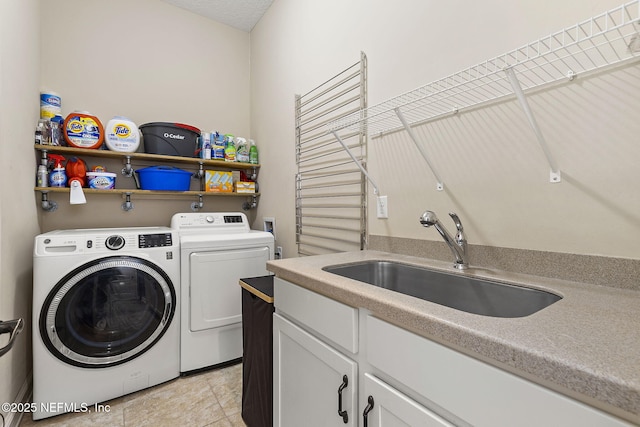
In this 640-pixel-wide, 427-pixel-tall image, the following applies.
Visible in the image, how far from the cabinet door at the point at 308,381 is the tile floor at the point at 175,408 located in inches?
24.3

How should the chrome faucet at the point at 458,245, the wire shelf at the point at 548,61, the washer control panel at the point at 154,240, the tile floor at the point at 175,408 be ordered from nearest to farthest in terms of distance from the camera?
the wire shelf at the point at 548,61 < the chrome faucet at the point at 458,245 < the tile floor at the point at 175,408 < the washer control panel at the point at 154,240

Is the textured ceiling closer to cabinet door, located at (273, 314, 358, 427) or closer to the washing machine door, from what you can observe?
the washing machine door

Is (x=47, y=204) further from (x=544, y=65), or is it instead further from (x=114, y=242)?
(x=544, y=65)

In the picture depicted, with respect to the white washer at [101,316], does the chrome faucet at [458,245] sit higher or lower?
higher

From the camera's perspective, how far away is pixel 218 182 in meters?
2.66

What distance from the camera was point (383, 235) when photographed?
158 cm

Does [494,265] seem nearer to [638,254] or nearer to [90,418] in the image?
[638,254]

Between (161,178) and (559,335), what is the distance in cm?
257

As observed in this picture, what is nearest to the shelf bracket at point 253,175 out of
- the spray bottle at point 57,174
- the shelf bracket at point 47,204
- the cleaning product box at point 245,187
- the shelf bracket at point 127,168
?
the cleaning product box at point 245,187

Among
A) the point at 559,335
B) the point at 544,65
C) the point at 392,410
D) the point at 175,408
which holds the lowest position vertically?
the point at 175,408

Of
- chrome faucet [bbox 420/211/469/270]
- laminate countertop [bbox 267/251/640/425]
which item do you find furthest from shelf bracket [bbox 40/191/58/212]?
chrome faucet [bbox 420/211/469/270]

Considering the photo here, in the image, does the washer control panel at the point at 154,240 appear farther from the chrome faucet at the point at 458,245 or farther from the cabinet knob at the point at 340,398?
the chrome faucet at the point at 458,245

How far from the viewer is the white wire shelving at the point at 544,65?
0.80 m

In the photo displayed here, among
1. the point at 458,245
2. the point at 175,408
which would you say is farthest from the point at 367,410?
the point at 175,408
